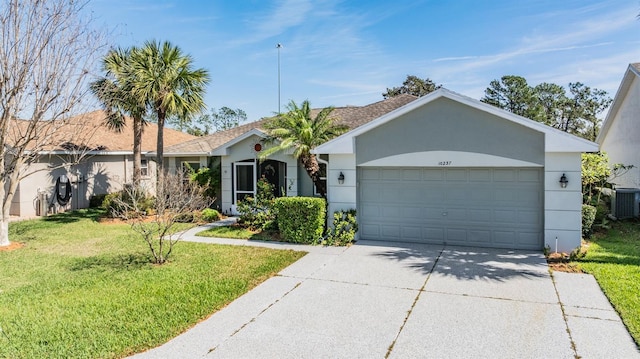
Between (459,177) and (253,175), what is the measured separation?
379 inches

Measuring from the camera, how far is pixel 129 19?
13859mm

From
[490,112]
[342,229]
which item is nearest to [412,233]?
[342,229]

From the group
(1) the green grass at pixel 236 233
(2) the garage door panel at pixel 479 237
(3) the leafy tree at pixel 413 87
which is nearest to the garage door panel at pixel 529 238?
(2) the garage door panel at pixel 479 237

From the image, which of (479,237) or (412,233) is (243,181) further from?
(479,237)

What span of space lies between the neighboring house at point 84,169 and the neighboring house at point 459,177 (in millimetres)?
11031

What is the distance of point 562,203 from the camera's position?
32.3 ft

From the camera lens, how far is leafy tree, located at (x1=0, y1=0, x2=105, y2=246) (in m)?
10.7

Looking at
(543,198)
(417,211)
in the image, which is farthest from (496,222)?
(417,211)

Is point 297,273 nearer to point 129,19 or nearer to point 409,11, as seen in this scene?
point 129,19

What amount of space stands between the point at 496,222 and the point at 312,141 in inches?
250

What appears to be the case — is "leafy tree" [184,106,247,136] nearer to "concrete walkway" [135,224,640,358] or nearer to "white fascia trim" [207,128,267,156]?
"white fascia trim" [207,128,267,156]

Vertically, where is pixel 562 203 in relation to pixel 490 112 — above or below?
below

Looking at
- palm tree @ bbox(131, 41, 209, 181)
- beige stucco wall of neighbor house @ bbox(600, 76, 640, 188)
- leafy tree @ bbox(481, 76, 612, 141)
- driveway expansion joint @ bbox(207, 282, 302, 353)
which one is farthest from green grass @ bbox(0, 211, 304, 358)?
leafy tree @ bbox(481, 76, 612, 141)

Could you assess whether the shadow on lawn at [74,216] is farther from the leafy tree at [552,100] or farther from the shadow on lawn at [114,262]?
the leafy tree at [552,100]
